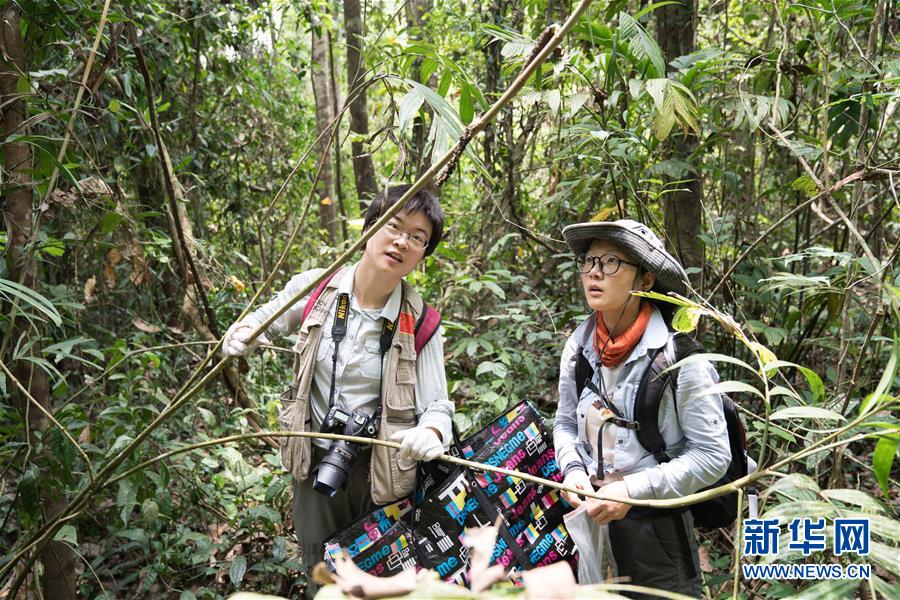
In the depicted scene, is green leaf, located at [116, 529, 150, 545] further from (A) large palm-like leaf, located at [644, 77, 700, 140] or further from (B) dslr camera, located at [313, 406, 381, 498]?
(A) large palm-like leaf, located at [644, 77, 700, 140]

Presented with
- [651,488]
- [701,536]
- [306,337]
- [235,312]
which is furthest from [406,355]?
[235,312]

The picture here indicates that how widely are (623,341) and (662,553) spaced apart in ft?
2.15

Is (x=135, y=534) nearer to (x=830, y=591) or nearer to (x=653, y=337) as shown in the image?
(x=653, y=337)

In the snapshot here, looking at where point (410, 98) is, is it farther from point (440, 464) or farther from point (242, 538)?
point (242, 538)

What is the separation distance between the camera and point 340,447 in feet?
6.82

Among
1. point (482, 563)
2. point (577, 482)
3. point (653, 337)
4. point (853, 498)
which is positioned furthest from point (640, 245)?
point (482, 563)

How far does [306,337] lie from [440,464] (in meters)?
0.65

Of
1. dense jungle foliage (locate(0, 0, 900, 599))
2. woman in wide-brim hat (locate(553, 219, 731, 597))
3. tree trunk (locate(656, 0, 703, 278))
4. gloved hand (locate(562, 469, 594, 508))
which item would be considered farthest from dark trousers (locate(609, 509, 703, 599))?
tree trunk (locate(656, 0, 703, 278))

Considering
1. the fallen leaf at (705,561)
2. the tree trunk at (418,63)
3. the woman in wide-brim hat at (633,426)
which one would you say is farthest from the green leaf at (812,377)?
the tree trunk at (418,63)

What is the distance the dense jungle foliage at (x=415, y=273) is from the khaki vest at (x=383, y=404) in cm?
52

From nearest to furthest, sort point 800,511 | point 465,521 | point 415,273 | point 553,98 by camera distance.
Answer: point 800,511 → point 465,521 → point 553,98 → point 415,273

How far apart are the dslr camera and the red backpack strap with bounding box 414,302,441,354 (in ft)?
0.98

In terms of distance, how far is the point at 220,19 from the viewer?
4000 millimetres

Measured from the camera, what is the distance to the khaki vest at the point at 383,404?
2.13 meters
